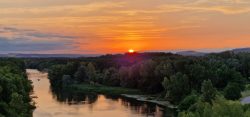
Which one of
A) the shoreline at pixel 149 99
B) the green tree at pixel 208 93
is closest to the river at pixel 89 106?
the shoreline at pixel 149 99

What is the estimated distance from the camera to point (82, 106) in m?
80.2

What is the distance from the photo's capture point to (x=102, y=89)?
113 m

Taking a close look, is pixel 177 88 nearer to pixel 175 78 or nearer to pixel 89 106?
pixel 175 78

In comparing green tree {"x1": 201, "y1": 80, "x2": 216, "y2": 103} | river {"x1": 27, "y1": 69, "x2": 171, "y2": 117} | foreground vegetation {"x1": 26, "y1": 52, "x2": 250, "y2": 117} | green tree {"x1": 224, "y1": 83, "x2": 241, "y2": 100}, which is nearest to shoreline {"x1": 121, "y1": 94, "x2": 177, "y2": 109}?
foreground vegetation {"x1": 26, "y1": 52, "x2": 250, "y2": 117}

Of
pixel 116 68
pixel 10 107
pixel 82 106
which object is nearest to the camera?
pixel 10 107

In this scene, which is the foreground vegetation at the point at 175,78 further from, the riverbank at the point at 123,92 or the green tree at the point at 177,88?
the riverbank at the point at 123,92

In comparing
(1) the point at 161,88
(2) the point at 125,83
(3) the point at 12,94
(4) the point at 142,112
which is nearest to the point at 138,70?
(2) the point at 125,83

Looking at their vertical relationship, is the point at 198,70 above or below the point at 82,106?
above

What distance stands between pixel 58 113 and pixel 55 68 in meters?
70.2

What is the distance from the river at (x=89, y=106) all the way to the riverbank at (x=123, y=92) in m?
2.96

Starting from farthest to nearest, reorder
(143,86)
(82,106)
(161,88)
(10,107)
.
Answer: (143,86)
(161,88)
(82,106)
(10,107)

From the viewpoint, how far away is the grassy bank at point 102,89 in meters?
107

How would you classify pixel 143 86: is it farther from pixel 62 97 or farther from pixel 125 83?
pixel 62 97

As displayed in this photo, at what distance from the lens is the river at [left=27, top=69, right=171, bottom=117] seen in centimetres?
6956
